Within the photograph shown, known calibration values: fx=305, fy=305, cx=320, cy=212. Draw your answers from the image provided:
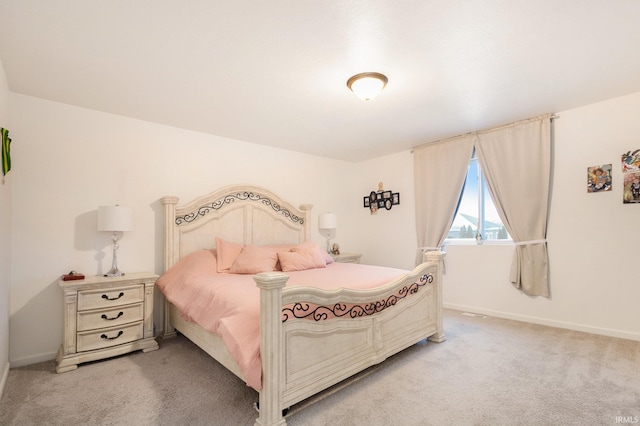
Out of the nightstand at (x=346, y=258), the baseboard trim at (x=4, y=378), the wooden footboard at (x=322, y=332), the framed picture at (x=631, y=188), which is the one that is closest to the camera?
the wooden footboard at (x=322, y=332)

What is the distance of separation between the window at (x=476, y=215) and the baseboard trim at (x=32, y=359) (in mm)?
4559

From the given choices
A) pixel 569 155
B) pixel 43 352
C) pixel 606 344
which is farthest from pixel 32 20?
pixel 606 344

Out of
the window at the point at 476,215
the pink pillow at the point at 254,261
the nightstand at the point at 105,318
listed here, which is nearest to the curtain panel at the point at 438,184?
the window at the point at 476,215

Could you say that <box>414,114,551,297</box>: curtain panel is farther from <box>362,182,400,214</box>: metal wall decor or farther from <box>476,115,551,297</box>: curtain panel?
<box>362,182,400,214</box>: metal wall decor

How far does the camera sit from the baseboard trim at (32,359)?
8.21 feet

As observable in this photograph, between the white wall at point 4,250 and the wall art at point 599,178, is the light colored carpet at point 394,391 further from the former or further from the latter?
the wall art at point 599,178

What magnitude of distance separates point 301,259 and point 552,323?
281cm

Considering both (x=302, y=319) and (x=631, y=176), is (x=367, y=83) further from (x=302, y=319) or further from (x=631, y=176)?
(x=631, y=176)

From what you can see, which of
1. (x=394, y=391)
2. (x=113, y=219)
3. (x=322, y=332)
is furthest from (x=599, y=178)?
(x=113, y=219)

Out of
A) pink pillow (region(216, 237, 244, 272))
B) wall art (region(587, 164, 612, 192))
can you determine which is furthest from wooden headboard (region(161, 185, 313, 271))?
wall art (region(587, 164, 612, 192))

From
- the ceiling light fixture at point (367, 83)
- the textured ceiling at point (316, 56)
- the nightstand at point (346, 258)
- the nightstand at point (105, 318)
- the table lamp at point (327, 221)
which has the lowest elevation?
the nightstand at point (105, 318)

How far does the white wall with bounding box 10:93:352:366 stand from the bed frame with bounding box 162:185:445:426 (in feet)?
0.91

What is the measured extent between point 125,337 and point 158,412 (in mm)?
1120

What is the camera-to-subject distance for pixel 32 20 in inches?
68.2
